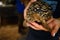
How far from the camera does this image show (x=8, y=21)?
2.99 metres

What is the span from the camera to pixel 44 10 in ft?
1.77

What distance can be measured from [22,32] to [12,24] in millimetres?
469

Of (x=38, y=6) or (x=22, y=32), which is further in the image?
(x=22, y=32)

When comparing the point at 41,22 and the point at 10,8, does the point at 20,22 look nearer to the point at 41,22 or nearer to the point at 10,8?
the point at 10,8

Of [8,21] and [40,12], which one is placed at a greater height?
[40,12]

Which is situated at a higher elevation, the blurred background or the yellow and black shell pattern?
the yellow and black shell pattern

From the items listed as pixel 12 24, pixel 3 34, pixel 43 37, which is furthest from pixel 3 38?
pixel 43 37

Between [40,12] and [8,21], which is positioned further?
[8,21]

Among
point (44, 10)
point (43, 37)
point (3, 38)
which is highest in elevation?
point (44, 10)

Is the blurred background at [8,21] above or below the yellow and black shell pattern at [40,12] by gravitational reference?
below

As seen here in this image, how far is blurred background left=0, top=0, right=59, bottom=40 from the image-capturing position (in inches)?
96.0

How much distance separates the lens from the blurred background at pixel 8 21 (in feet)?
8.00

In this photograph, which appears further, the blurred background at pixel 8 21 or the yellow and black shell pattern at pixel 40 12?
the blurred background at pixel 8 21

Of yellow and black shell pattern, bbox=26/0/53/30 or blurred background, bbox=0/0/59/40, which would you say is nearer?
yellow and black shell pattern, bbox=26/0/53/30
